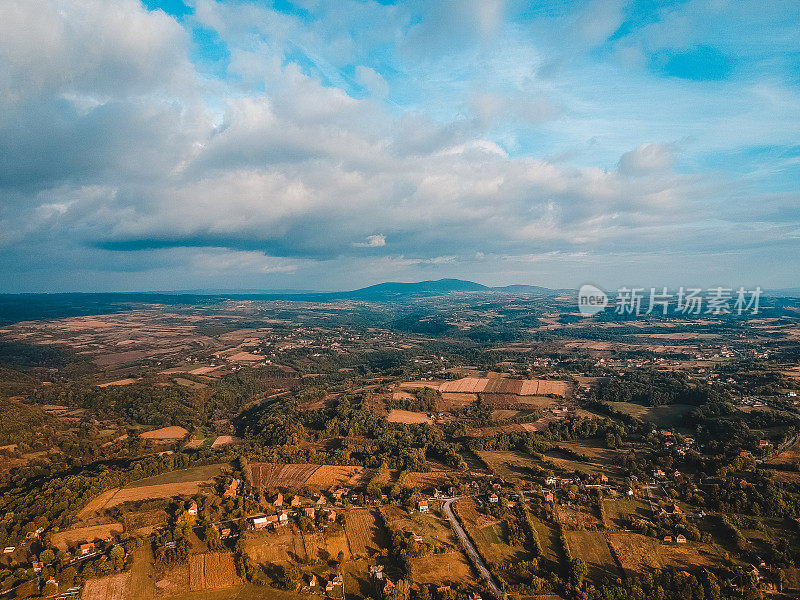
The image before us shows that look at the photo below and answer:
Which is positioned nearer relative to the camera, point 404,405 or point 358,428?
point 358,428

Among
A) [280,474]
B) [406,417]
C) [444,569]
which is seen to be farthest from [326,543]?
[406,417]

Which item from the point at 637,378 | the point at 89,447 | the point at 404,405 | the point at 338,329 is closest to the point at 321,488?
the point at 404,405

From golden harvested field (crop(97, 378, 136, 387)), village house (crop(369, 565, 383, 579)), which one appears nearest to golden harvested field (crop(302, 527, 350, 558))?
village house (crop(369, 565, 383, 579))

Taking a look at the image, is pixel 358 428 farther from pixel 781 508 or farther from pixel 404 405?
pixel 781 508

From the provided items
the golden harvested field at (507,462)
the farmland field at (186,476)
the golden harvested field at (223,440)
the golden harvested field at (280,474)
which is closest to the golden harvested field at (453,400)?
the golden harvested field at (507,462)

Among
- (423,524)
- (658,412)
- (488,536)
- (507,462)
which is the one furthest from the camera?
(658,412)

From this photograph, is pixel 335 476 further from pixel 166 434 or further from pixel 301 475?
pixel 166 434

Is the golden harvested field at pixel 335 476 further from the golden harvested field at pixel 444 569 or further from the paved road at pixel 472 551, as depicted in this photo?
the golden harvested field at pixel 444 569
